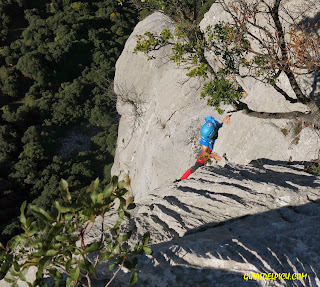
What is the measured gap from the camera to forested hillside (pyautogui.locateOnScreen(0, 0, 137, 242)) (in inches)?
1162

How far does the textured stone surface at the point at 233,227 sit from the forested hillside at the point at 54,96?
21.1 m

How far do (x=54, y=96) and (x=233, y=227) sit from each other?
37.3 m

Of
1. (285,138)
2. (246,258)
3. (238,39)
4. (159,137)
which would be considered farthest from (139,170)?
(246,258)

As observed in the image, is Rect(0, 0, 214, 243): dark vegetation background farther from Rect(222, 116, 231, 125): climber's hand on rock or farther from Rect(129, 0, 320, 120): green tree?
Rect(129, 0, 320, 120): green tree

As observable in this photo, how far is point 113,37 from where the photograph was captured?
41.9m

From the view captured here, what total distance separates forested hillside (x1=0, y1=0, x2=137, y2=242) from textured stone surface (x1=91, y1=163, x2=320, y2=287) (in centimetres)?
2106

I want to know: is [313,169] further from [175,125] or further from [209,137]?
[175,125]

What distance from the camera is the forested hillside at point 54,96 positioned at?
29516 millimetres

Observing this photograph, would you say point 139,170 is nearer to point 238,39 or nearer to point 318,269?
point 238,39

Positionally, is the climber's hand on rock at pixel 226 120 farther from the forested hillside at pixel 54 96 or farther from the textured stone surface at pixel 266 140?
the forested hillside at pixel 54 96

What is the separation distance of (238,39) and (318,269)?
21.1 ft

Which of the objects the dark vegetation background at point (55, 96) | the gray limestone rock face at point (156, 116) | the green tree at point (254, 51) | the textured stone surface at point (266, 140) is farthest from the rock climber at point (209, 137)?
the dark vegetation background at point (55, 96)

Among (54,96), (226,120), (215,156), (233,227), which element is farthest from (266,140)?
(54,96)

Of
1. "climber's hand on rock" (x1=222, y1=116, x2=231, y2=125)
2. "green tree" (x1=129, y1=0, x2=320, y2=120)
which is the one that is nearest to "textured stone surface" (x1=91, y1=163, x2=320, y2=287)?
"green tree" (x1=129, y1=0, x2=320, y2=120)
